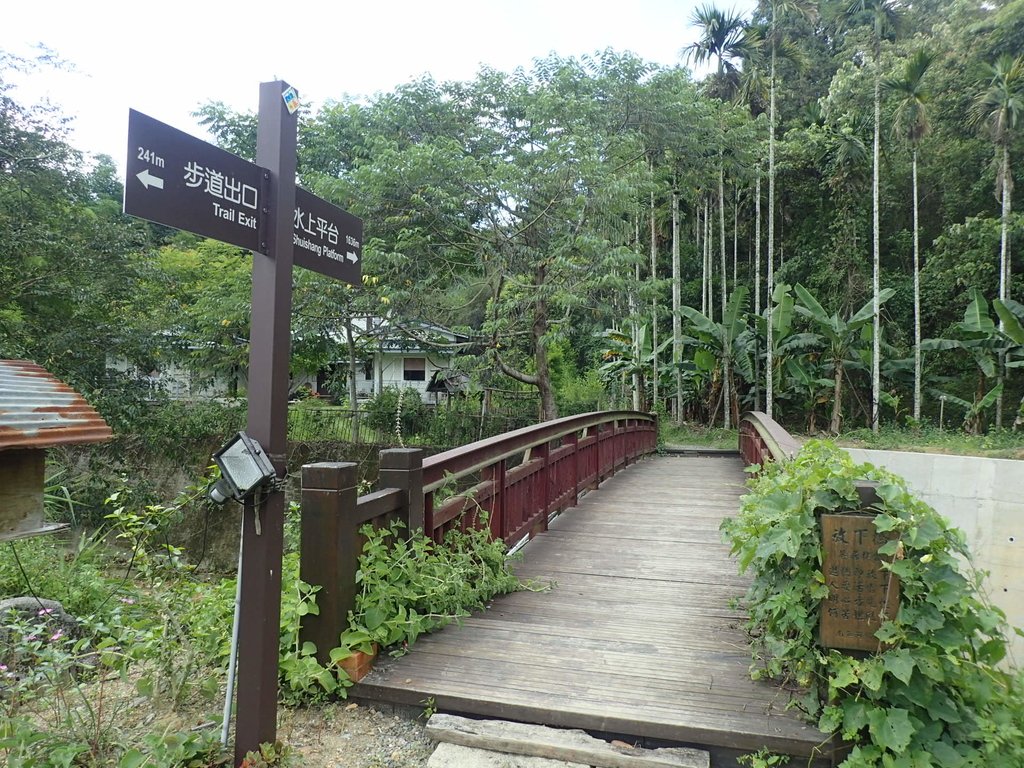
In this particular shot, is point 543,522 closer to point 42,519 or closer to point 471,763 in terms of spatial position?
point 471,763

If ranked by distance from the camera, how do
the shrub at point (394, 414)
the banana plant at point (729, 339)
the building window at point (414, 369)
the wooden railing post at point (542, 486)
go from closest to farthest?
the wooden railing post at point (542, 486)
the banana plant at point (729, 339)
the shrub at point (394, 414)
the building window at point (414, 369)

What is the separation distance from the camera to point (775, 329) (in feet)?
52.8

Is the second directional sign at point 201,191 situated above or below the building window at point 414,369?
below

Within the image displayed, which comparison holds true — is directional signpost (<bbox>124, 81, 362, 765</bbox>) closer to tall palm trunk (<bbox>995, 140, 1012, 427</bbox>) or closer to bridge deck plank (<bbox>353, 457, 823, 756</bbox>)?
bridge deck plank (<bbox>353, 457, 823, 756</bbox>)

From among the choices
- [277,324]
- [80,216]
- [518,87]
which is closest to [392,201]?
[518,87]

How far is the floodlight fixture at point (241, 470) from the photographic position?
2.25 metres

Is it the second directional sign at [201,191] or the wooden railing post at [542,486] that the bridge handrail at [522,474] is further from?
the second directional sign at [201,191]

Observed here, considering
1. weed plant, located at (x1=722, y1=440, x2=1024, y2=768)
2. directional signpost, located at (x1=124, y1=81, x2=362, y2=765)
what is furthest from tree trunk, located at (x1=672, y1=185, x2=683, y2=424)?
directional signpost, located at (x1=124, y1=81, x2=362, y2=765)

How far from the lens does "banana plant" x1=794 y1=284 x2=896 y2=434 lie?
1556cm

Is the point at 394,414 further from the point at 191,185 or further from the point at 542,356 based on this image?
the point at 191,185

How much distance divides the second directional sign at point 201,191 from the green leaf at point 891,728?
2.67m

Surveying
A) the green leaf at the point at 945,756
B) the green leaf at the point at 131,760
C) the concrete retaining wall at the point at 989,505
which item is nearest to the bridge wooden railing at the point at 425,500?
the green leaf at the point at 131,760

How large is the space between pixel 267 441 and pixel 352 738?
127 cm

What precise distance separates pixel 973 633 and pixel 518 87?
13442 mm
